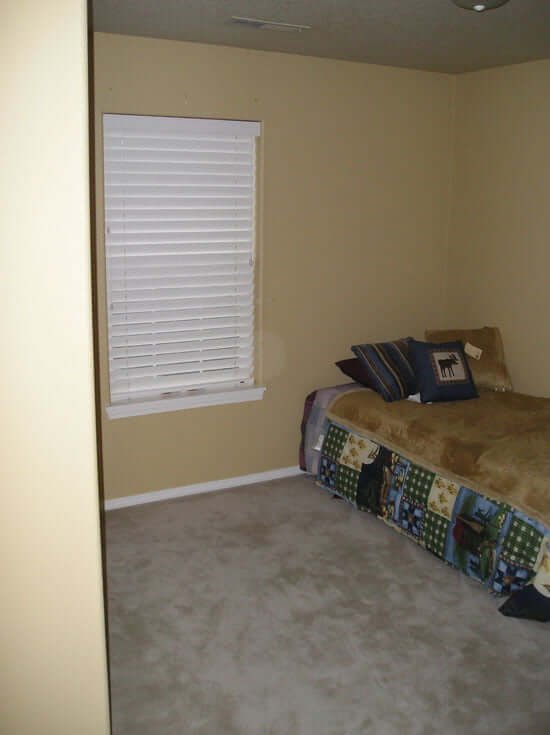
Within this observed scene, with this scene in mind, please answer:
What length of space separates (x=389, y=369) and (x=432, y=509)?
3.44ft

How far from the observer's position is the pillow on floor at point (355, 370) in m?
4.55

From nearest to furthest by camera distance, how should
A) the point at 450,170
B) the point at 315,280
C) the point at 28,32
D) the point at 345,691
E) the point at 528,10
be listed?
1. the point at 28,32
2. the point at 345,691
3. the point at 528,10
4. the point at 315,280
5. the point at 450,170

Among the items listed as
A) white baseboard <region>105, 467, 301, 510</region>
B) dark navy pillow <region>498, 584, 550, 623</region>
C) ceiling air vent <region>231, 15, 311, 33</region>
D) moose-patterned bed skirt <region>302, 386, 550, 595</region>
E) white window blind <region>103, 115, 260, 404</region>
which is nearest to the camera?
dark navy pillow <region>498, 584, 550, 623</region>

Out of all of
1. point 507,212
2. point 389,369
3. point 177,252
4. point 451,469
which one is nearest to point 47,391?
point 451,469

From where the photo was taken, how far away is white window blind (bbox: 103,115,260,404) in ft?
13.3

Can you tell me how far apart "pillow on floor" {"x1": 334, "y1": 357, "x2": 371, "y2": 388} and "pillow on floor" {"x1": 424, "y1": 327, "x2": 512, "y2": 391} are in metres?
0.57

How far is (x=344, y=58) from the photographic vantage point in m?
4.43

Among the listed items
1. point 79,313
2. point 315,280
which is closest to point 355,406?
point 315,280

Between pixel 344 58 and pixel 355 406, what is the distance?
2.09 metres

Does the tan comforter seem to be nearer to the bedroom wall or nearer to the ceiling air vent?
the bedroom wall

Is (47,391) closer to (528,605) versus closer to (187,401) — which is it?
(528,605)

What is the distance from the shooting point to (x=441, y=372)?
4.38 metres

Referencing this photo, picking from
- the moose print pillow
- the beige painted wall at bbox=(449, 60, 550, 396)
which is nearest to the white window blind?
the moose print pillow

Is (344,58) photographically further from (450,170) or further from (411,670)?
(411,670)
